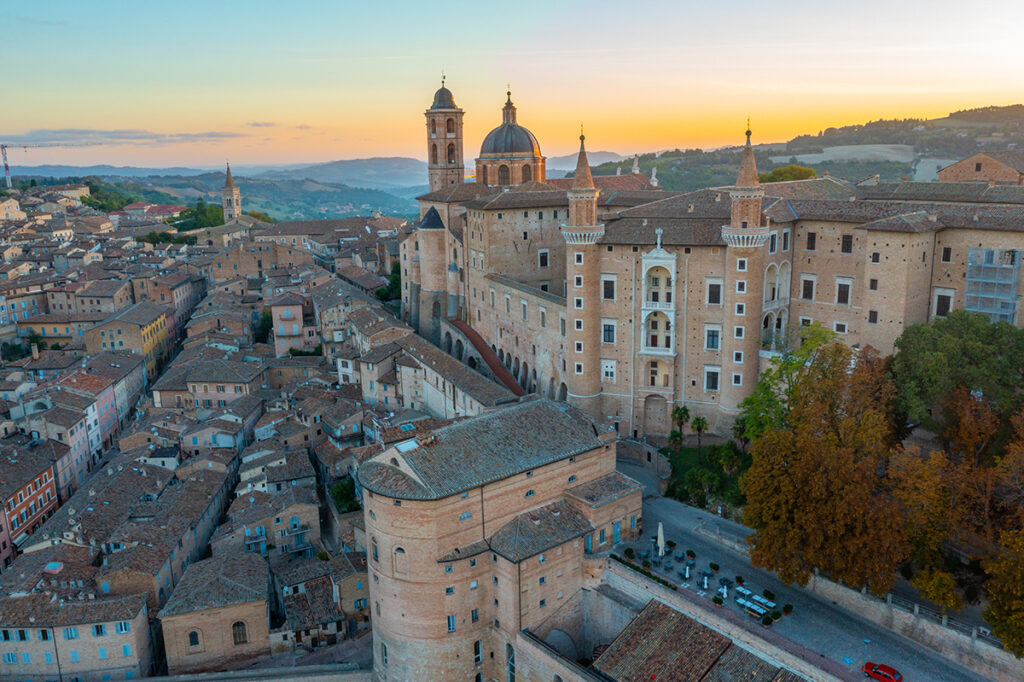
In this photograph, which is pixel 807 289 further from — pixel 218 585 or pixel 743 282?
pixel 218 585

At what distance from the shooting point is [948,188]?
39188mm

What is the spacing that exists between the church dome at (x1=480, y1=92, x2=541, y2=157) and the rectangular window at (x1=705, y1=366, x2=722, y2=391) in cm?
3300

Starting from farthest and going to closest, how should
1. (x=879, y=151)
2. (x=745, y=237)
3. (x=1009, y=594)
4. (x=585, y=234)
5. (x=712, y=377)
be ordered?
(x=879, y=151)
(x=585, y=234)
(x=712, y=377)
(x=745, y=237)
(x=1009, y=594)

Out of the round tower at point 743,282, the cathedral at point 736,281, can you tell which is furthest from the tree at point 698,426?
the round tower at point 743,282

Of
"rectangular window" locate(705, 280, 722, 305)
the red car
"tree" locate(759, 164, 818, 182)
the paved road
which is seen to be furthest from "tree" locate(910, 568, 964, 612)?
"tree" locate(759, 164, 818, 182)

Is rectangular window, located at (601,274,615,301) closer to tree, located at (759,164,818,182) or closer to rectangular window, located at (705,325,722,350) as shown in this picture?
rectangular window, located at (705,325,722,350)

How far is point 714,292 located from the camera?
37.7 m

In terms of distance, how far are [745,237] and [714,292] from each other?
10.7 feet

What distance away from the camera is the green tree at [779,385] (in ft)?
108

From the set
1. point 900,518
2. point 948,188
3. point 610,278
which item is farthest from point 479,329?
point 900,518

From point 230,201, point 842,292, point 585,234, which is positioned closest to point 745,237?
point 842,292

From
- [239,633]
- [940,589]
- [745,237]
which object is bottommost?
[239,633]

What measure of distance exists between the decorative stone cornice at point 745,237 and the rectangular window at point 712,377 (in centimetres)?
621

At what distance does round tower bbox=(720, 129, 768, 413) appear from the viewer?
116 ft
